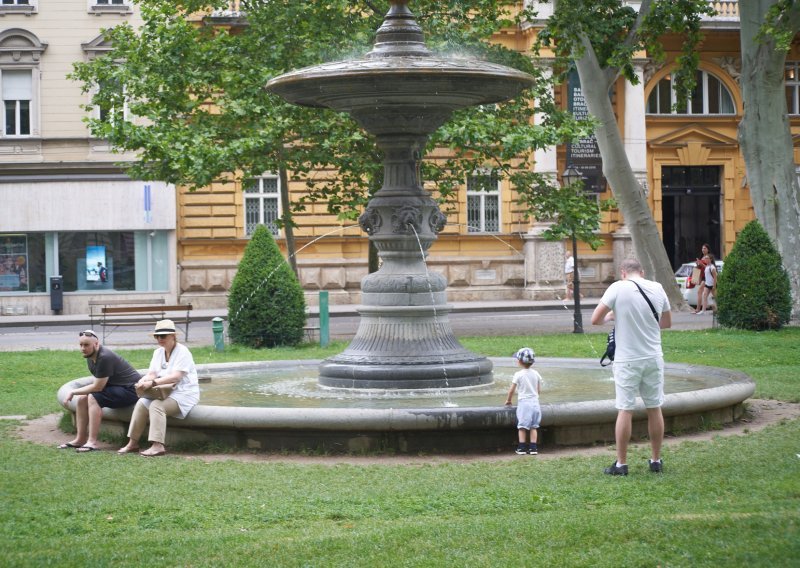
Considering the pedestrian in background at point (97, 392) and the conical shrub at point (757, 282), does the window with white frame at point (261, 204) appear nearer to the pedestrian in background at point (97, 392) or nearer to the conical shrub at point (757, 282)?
the conical shrub at point (757, 282)

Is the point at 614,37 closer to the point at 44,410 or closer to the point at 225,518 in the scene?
the point at 44,410

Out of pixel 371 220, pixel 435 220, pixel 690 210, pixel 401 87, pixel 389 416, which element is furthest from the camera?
pixel 690 210

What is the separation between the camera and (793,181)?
2709 cm

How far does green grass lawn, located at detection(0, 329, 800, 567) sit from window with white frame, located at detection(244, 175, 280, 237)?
2630 centimetres

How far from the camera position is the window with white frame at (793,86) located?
42.6m

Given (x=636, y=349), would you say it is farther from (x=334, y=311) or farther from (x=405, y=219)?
(x=334, y=311)

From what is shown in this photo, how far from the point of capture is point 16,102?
1467 inches

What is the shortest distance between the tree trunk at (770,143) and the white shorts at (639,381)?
17802mm

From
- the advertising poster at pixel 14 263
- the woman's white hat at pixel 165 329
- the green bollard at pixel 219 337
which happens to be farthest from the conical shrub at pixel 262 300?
the advertising poster at pixel 14 263

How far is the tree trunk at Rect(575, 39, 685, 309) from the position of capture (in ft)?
90.8

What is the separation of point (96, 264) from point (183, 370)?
27.0 metres

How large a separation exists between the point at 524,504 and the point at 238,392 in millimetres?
5992

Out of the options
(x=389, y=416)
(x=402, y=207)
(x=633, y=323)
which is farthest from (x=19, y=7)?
(x=633, y=323)

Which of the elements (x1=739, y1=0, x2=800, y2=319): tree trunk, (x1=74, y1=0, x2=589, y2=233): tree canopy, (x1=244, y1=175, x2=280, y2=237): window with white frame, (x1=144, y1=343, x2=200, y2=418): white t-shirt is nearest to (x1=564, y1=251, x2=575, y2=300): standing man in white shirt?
(x1=244, y1=175, x2=280, y2=237): window with white frame
